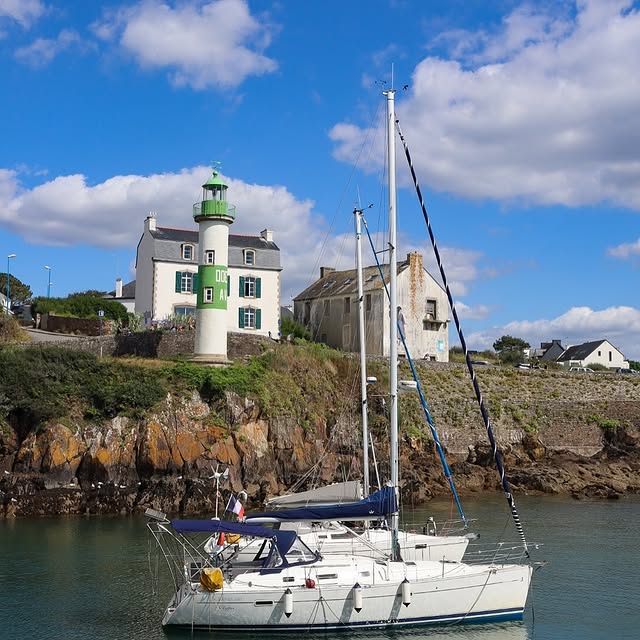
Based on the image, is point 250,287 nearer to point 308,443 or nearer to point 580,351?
point 308,443

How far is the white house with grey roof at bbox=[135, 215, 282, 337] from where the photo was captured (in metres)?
52.2

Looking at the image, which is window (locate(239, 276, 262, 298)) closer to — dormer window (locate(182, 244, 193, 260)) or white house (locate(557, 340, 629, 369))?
dormer window (locate(182, 244, 193, 260))

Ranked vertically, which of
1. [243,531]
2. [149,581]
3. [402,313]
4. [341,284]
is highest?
[341,284]

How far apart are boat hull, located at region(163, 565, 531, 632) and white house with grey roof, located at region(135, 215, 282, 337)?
34609 millimetres

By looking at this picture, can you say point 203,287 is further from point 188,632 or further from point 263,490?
point 188,632

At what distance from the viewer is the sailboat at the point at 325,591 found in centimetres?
1878

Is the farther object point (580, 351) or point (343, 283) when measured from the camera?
point (580, 351)

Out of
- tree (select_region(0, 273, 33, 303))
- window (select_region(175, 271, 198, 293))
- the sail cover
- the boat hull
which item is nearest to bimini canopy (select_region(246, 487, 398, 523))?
the boat hull

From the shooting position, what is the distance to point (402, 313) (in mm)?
56812

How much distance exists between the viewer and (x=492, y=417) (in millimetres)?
53719

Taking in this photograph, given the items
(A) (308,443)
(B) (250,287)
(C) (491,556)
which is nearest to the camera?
(C) (491,556)

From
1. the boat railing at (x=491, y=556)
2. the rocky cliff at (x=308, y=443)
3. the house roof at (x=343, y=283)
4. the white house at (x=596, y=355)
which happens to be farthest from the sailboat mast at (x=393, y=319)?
the white house at (x=596, y=355)

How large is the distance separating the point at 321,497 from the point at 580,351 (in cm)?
7746

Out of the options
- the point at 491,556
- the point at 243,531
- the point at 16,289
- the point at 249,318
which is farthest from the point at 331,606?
the point at 16,289
